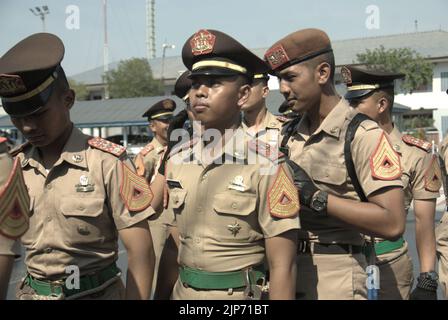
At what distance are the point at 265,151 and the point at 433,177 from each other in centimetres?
197

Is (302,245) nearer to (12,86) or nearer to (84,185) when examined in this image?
(84,185)

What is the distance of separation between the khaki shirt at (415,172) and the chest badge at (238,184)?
1928mm

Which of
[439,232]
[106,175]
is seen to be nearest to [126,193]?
[106,175]

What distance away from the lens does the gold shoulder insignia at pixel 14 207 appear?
1815 millimetres

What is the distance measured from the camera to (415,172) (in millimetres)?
4199

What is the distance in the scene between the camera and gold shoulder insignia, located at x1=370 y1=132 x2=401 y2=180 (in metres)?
2.72

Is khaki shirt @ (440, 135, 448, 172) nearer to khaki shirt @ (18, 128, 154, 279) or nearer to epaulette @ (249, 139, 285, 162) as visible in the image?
epaulette @ (249, 139, 285, 162)

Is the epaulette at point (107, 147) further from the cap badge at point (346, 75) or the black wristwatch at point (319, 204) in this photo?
the cap badge at point (346, 75)

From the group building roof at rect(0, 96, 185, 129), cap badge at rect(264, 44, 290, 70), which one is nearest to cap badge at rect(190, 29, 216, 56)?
cap badge at rect(264, 44, 290, 70)

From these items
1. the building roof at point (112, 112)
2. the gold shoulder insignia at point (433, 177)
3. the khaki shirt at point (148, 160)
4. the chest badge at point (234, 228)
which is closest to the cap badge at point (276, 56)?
the chest badge at point (234, 228)

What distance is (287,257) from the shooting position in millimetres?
2467

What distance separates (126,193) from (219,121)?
511 mm

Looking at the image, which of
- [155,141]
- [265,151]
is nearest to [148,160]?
[155,141]
